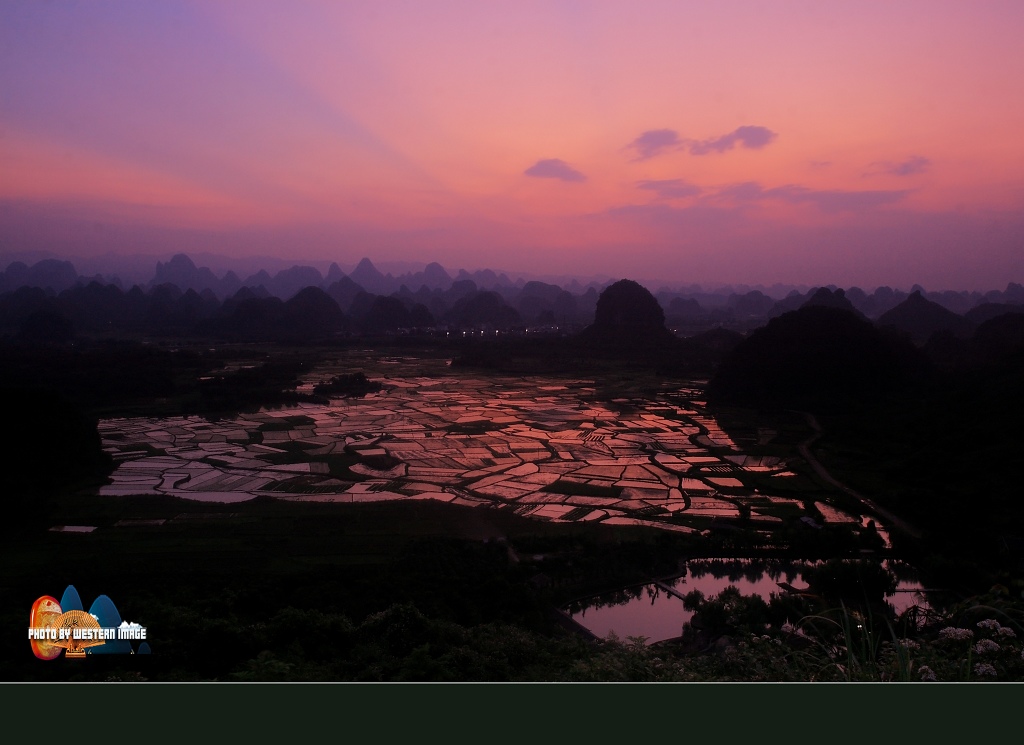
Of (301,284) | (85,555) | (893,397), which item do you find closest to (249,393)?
(85,555)

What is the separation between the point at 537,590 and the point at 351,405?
12587 mm

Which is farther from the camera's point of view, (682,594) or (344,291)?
(344,291)

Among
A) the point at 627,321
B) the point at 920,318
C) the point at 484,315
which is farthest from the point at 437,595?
the point at 484,315

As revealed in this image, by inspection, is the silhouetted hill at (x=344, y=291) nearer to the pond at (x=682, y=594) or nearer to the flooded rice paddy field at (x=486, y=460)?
the flooded rice paddy field at (x=486, y=460)

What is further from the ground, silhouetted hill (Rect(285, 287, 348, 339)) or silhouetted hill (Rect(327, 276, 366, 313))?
silhouetted hill (Rect(327, 276, 366, 313))

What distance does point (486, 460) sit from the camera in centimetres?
1191

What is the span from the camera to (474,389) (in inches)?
844

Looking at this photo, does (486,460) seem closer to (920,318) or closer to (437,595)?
(437,595)

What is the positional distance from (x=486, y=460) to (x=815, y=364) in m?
11.5

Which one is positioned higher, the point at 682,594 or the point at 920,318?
the point at 920,318

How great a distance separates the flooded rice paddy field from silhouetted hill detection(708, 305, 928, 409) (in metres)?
1.84

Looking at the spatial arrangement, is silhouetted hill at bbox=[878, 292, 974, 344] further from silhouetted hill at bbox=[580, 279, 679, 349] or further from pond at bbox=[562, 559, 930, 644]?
pond at bbox=[562, 559, 930, 644]

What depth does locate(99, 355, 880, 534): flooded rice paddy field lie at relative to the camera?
938 centimetres

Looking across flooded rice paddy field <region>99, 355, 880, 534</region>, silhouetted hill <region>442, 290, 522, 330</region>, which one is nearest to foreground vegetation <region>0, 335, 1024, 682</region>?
flooded rice paddy field <region>99, 355, 880, 534</region>
